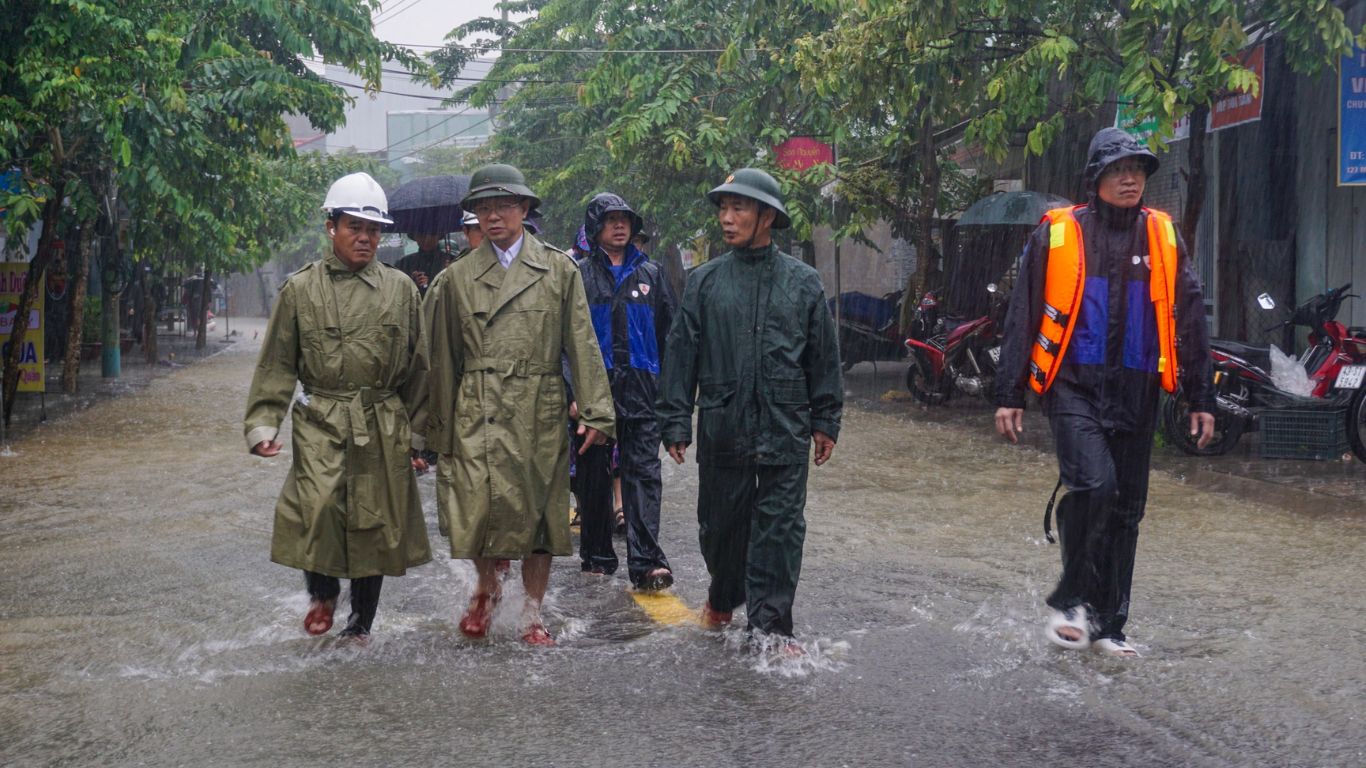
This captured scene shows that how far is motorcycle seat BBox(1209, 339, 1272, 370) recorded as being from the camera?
A: 35.7 feet

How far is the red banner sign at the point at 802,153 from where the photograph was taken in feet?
61.2

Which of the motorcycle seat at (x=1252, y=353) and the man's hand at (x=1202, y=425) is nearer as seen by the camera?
the man's hand at (x=1202, y=425)

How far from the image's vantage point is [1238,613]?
6.04 meters

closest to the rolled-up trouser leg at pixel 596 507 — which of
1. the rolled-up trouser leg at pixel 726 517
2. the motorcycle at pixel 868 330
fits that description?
the rolled-up trouser leg at pixel 726 517

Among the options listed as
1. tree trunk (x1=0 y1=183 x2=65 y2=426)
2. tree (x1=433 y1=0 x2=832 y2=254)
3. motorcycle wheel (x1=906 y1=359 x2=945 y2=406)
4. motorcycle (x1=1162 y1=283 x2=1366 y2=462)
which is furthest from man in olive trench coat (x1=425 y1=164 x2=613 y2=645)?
motorcycle wheel (x1=906 y1=359 x2=945 y2=406)

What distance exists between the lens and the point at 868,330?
20266 millimetres

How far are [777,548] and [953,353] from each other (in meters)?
10.7

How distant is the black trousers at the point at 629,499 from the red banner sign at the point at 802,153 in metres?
12.1

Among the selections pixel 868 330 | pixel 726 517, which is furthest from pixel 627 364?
pixel 868 330

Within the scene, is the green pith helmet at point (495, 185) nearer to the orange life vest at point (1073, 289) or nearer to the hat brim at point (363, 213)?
the hat brim at point (363, 213)

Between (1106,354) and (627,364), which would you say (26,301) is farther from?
(1106,354)

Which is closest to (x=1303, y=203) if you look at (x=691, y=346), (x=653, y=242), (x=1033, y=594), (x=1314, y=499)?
(x=1314, y=499)

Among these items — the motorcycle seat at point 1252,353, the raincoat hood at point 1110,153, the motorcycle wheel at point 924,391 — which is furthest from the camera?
the motorcycle wheel at point 924,391

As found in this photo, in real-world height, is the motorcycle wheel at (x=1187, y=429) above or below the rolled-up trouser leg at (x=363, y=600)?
above
